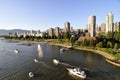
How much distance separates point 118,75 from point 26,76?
918 inches

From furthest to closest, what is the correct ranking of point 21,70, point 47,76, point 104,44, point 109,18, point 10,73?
point 109,18, point 104,44, point 21,70, point 10,73, point 47,76

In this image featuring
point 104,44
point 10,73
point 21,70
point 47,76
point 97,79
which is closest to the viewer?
point 97,79

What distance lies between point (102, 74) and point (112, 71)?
4.18 metres

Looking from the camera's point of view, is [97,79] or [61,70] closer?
[97,79]

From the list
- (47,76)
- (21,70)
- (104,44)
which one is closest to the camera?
(47,76)

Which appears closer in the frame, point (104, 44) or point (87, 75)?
point (87, 75)

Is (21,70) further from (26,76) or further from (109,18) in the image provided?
(109,18)

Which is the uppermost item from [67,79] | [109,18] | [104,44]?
[109,18]

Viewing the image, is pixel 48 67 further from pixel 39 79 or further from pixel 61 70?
pixel 39 79

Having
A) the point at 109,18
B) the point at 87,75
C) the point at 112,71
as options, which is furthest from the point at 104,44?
the point at 109,18

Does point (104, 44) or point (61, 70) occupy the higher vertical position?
point (104, 44)

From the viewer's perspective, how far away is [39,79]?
114ft

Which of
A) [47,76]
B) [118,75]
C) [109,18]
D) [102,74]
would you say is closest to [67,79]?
[47,76]

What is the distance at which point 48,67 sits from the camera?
147 ft
